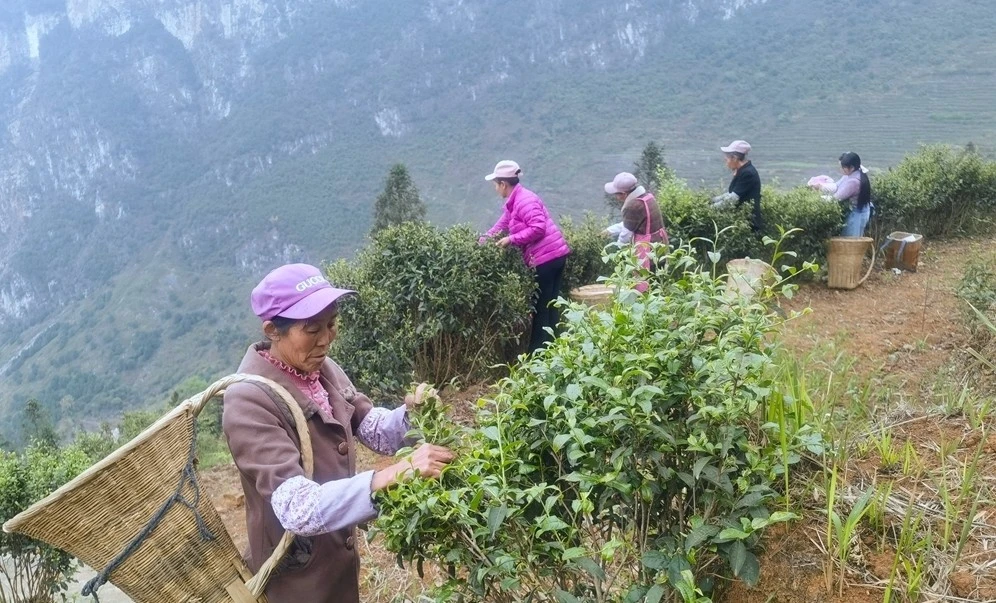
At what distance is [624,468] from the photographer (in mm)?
1504

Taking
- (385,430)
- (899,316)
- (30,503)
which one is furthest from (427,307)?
(899,316)

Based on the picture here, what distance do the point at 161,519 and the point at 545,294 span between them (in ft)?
16.2

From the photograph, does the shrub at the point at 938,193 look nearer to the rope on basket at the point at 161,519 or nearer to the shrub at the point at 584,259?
the shrub at the point at 584,259

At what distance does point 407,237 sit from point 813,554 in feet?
16.4

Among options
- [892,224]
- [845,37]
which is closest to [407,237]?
[892,224]

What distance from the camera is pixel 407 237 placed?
6242 millimetres

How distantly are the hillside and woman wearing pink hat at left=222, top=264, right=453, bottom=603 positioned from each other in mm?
32225

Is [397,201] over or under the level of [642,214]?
under

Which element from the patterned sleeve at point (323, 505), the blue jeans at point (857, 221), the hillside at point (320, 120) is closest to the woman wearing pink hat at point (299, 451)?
the patterned sleeve at point (323, 505)

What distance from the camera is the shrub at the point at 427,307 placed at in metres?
6.01

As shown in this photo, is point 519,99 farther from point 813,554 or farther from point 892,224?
point 813,554

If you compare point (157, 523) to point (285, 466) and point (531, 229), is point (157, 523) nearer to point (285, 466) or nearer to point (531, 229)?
point (285, 466)

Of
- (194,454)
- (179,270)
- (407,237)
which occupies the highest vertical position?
(194,454)

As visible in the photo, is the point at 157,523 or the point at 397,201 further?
the point at 397,201
